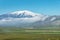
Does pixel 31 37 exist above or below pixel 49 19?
below

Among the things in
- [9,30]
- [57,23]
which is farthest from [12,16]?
[57,23]

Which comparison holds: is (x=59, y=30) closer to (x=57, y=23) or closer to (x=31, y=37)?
(x=57, y=23)

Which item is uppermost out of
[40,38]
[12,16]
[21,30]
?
[12,16]

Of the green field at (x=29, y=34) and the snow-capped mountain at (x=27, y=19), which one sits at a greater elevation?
the snow-capped mountain at (x=27, y=19)

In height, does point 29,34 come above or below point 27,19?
below
